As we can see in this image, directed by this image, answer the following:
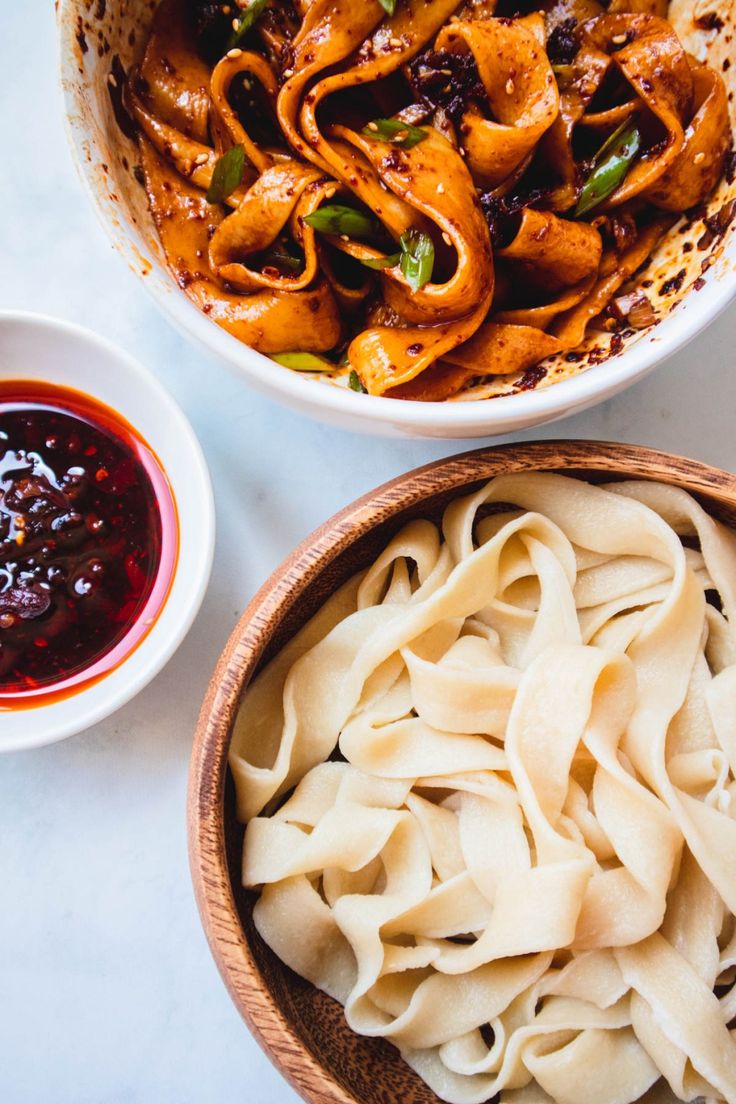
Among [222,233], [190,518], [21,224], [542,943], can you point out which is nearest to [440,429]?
[222,233]

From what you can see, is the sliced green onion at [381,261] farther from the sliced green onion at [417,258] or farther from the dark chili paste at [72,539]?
the dark chili paste at [72,539]

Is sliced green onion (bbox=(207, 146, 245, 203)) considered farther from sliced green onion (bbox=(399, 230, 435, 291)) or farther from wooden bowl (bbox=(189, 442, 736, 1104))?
wooden bowl (bbox=(189, 442, 736, 1104))

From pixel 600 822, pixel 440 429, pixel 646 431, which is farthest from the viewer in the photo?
pixel 646 431

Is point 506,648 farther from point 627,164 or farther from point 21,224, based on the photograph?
point 21,224

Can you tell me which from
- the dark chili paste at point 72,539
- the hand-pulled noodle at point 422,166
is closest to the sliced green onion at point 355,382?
the hand-pulled noodle at point 422,166

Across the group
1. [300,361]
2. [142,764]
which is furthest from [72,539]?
[300,361]

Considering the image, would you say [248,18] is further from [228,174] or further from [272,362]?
[272,362]
